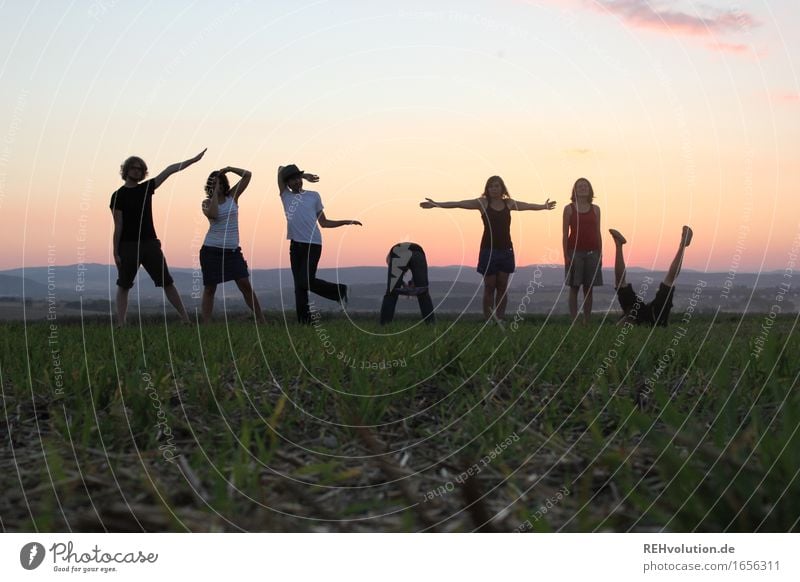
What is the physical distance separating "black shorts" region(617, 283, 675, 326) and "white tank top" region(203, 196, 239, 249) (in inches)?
233

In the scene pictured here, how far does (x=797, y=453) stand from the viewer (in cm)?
309

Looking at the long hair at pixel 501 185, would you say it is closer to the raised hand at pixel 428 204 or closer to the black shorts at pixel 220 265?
the raised hand at pixel 428 204

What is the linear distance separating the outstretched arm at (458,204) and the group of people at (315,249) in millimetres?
18

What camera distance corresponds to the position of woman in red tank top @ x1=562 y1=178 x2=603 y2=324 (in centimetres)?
1333

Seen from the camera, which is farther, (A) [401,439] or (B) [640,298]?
(B) [640,298]

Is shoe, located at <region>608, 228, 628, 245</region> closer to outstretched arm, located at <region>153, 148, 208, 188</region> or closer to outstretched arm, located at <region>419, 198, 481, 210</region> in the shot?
outstretched arm, located at <region>419, 198, 481, 210</region>

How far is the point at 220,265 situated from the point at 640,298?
20.9 feet

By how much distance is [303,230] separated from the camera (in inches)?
510

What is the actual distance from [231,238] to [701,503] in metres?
10.6

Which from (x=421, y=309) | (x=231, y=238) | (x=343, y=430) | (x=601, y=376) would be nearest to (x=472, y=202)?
(x=421, y=309)

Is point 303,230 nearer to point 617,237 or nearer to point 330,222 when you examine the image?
point 330,222
